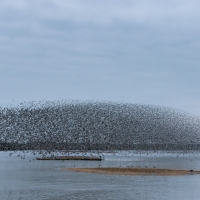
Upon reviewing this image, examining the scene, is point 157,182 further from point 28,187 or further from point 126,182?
point 28,187

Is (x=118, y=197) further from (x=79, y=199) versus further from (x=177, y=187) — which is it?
(x=177, y=187)

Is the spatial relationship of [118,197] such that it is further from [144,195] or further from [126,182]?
[126,182]

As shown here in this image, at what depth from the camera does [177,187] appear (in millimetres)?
61062

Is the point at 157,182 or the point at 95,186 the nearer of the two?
the point at 95,186

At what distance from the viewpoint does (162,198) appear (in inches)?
2002

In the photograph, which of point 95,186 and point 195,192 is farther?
point 95,186

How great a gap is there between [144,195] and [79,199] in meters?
7.89

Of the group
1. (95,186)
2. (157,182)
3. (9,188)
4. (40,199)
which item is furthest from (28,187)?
(157,182)

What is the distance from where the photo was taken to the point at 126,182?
223 ft

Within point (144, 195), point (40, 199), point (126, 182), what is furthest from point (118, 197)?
point (126, 182)

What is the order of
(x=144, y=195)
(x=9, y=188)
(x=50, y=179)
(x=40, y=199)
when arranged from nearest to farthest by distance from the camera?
1. (x=40, y=199)
2. (x=144, y=195)
3. (x=9, y=188)
4. (x=50, y=179)

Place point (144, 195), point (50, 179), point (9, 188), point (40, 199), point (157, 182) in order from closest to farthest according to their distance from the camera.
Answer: point (40, 199) → point (144, 195) → point (9, 188) → point (157, 182) → point (50, 179)

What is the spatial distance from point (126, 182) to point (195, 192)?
45.0ft

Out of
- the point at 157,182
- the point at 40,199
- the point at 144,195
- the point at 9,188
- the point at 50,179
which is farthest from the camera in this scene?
the point at 50,179
